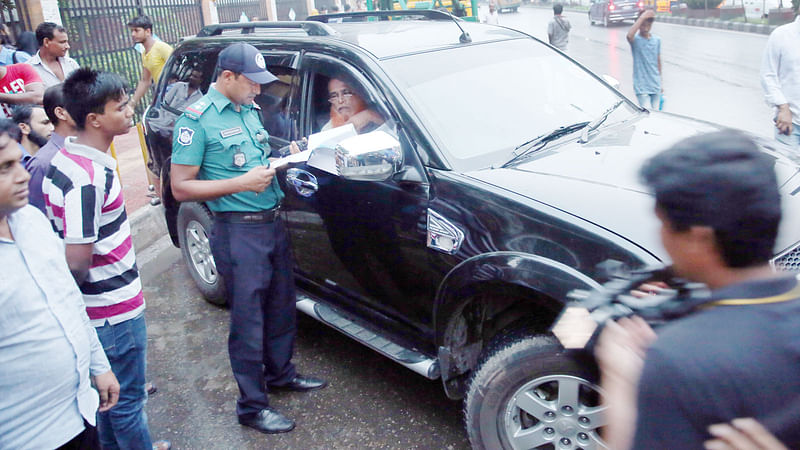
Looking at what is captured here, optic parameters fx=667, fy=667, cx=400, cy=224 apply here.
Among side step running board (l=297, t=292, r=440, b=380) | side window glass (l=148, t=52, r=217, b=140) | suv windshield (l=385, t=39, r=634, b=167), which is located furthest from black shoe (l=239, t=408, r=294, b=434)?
side window glass (l=148, t=52, r=217, b=140)

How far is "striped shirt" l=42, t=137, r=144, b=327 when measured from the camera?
2.33m

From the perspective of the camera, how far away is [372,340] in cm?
333

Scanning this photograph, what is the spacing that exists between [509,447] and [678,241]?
5.69ft

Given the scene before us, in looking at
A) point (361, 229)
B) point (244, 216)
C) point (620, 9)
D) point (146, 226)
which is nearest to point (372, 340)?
point (361, 229)

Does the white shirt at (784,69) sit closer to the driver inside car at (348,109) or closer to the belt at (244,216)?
the driver inside car at (348,109)

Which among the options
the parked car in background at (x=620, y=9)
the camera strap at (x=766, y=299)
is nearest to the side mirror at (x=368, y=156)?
the camera strap at (x=766, y=299)

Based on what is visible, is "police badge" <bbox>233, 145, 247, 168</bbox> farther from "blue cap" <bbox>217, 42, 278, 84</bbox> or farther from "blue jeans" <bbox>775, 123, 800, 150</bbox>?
"blue jeans" <bbox>775, 123, 800, 150</bbox>

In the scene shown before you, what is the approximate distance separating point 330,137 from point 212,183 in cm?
60

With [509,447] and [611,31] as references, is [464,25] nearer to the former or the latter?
[509,447]

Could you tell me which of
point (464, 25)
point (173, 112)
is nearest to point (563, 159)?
point (464, 25)

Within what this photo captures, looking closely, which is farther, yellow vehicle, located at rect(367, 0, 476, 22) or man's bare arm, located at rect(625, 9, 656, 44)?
yellow vehicle, located at rect(367, 0, 476, 22)

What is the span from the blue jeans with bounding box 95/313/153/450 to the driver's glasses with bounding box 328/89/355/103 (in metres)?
1.49

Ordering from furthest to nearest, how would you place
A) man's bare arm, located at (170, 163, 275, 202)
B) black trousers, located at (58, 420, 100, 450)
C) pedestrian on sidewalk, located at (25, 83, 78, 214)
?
man's bare arm, located at (170, 163, 275, 202)
pedestrian on sidewalk, located at (25, 83, 78, 214)
black trousers, located at (58, 420, 100, 450)

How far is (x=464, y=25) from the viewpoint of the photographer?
414 cm
